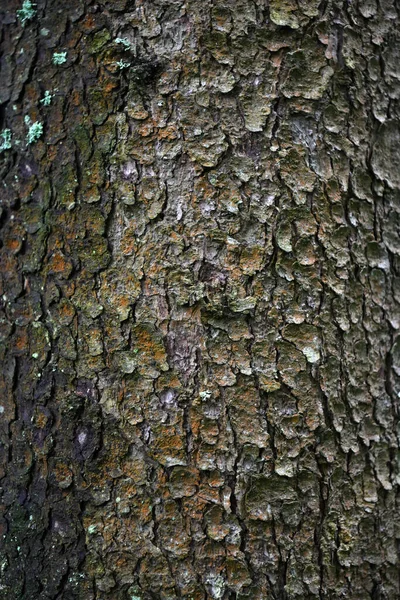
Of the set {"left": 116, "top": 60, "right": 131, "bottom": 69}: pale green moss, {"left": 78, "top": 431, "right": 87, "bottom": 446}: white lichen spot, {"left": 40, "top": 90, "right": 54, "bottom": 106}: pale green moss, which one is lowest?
{"left": 78, "top": 431, "right": 87, "bottom": 446}: white lichen spot

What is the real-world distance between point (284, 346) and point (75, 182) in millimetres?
626

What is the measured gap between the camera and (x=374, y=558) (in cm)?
134

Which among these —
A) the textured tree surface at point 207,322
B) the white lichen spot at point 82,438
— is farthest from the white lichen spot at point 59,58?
the white lichen spot at point 82,438

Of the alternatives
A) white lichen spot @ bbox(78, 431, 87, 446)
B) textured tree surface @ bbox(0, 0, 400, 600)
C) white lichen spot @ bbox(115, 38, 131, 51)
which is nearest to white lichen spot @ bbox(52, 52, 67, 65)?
textured tree surface @ bbox(0, 0, 400, 600)

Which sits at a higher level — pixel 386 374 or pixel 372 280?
pixel 372 280

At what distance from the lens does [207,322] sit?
1289 mm

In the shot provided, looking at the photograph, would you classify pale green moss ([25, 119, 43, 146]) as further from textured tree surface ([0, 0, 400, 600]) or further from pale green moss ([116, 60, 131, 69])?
pale green moss ([116, 60, 131, 69])

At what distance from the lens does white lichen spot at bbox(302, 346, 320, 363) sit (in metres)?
1.30

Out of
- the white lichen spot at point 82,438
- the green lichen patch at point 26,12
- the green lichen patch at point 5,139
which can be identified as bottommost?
the white lichen spot at point 82,438

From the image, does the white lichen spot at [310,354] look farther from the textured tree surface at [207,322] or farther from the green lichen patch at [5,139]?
the green lichen patch at [5,139]

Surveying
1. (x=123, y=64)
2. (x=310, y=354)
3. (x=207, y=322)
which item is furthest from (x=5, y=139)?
(x=310, y=354)

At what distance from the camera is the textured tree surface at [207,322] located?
1274 millimetres

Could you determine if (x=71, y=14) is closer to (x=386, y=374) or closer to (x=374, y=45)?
(x=374, y=45)

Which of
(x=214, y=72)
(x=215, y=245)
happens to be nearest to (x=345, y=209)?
(x=215, y=245)
